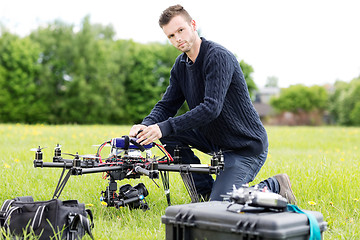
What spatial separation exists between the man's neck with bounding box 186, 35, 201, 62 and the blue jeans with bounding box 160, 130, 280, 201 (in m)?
0.77

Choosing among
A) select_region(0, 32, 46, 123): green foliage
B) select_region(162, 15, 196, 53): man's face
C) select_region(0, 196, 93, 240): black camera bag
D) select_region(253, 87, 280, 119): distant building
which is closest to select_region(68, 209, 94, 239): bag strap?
select_region(0, 196, 93, 240): black camera bag

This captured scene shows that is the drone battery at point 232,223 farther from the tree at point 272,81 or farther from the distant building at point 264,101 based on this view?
the tree at point 272,81

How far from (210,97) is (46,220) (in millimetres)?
1633

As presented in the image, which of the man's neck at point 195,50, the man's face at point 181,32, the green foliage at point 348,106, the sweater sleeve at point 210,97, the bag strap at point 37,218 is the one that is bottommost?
the bag strap at point 37,218

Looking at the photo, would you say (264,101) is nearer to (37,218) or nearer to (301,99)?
(301,99)

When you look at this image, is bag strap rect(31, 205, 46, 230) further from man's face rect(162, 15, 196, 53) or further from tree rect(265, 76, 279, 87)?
tree rect(265, 76, 279, 87)

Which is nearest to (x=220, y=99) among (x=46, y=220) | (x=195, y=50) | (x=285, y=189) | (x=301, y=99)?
(x=195, y=50)

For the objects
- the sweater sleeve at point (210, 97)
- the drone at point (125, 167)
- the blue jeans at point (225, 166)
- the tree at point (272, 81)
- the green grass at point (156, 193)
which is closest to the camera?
the drone at point (125, 167)

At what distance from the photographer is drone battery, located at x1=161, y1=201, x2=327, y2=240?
2.62 m

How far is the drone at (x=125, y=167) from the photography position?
142 inches

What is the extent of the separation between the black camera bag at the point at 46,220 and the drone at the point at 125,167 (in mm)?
345

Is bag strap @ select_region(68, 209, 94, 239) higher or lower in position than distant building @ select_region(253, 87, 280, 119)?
lower

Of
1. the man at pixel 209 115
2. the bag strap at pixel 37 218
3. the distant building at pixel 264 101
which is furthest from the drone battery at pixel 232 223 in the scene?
the distant building at pixel 264 101

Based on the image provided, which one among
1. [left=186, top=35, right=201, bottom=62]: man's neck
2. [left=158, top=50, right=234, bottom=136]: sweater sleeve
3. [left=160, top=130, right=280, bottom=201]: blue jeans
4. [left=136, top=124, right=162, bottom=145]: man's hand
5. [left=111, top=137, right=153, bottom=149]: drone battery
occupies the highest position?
[left=186, top=35, right=201, bottom=62]: man's neck
